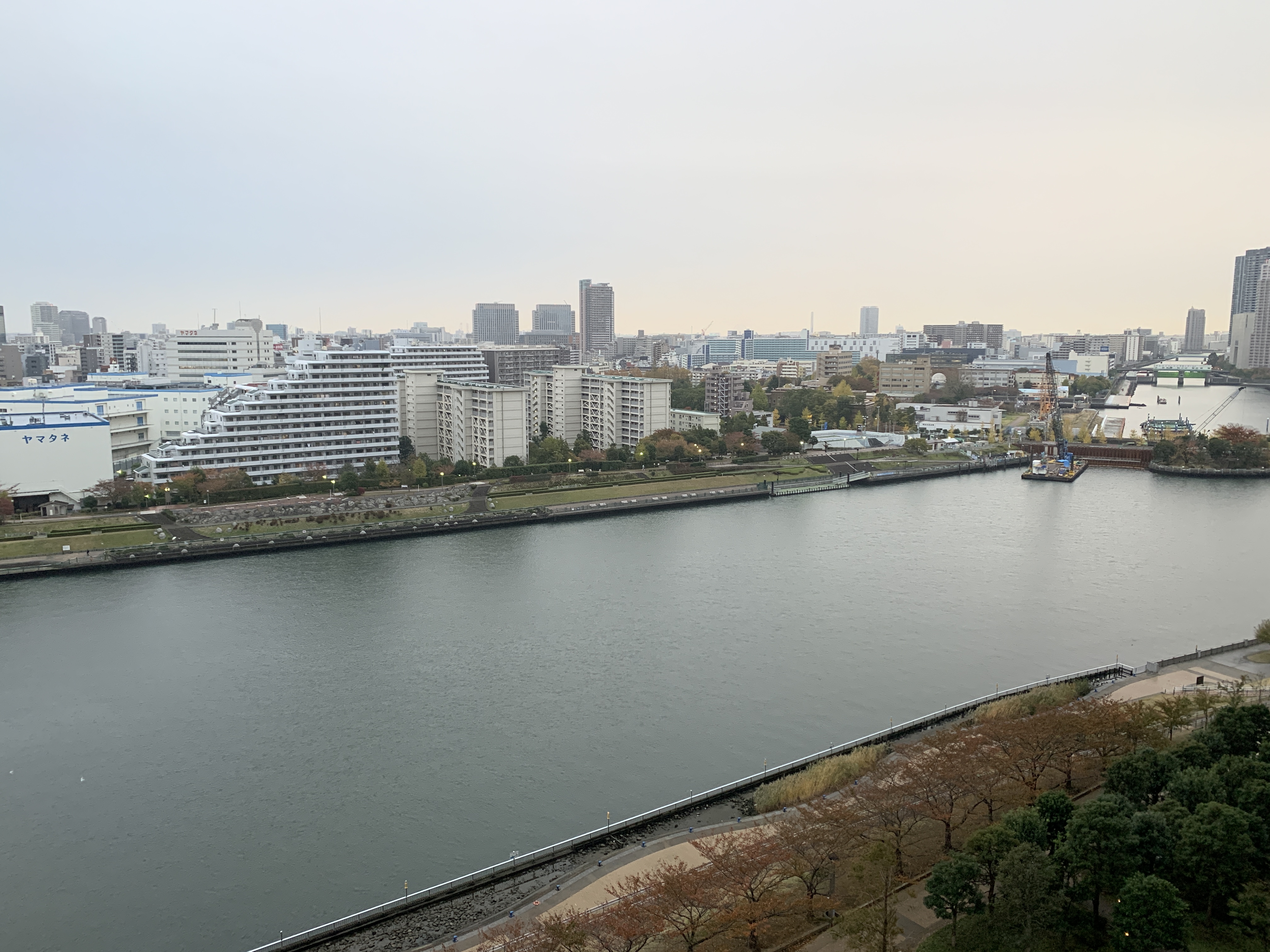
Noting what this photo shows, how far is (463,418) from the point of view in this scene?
17.7 meters

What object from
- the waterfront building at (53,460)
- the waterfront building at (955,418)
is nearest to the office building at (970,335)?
the waterfront building at (955,418)

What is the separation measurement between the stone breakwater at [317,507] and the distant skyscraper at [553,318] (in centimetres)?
5440

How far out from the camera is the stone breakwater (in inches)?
502

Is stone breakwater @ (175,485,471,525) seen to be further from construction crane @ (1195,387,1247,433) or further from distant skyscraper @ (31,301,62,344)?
distant skyscraper @ (31,301,62,344)

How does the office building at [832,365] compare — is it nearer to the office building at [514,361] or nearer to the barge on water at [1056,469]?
the office building at [514,361]

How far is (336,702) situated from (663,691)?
264 cm

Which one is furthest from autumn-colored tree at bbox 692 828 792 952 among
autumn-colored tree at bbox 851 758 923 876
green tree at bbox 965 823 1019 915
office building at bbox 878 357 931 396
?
office building at bbox 878 357 931 396

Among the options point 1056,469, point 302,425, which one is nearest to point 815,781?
point 302,425

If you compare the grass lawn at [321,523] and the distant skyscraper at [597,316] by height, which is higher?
the distant skyscraper at [597,316]

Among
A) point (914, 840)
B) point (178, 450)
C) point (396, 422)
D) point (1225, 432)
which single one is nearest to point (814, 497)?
point (396, 422)

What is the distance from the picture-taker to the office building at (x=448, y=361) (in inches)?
893

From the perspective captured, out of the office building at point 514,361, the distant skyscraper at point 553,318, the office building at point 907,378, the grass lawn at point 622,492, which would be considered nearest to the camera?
the grass lawn at point 622,492

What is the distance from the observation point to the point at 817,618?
29.6 ft

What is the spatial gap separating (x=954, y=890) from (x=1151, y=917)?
772 mm
